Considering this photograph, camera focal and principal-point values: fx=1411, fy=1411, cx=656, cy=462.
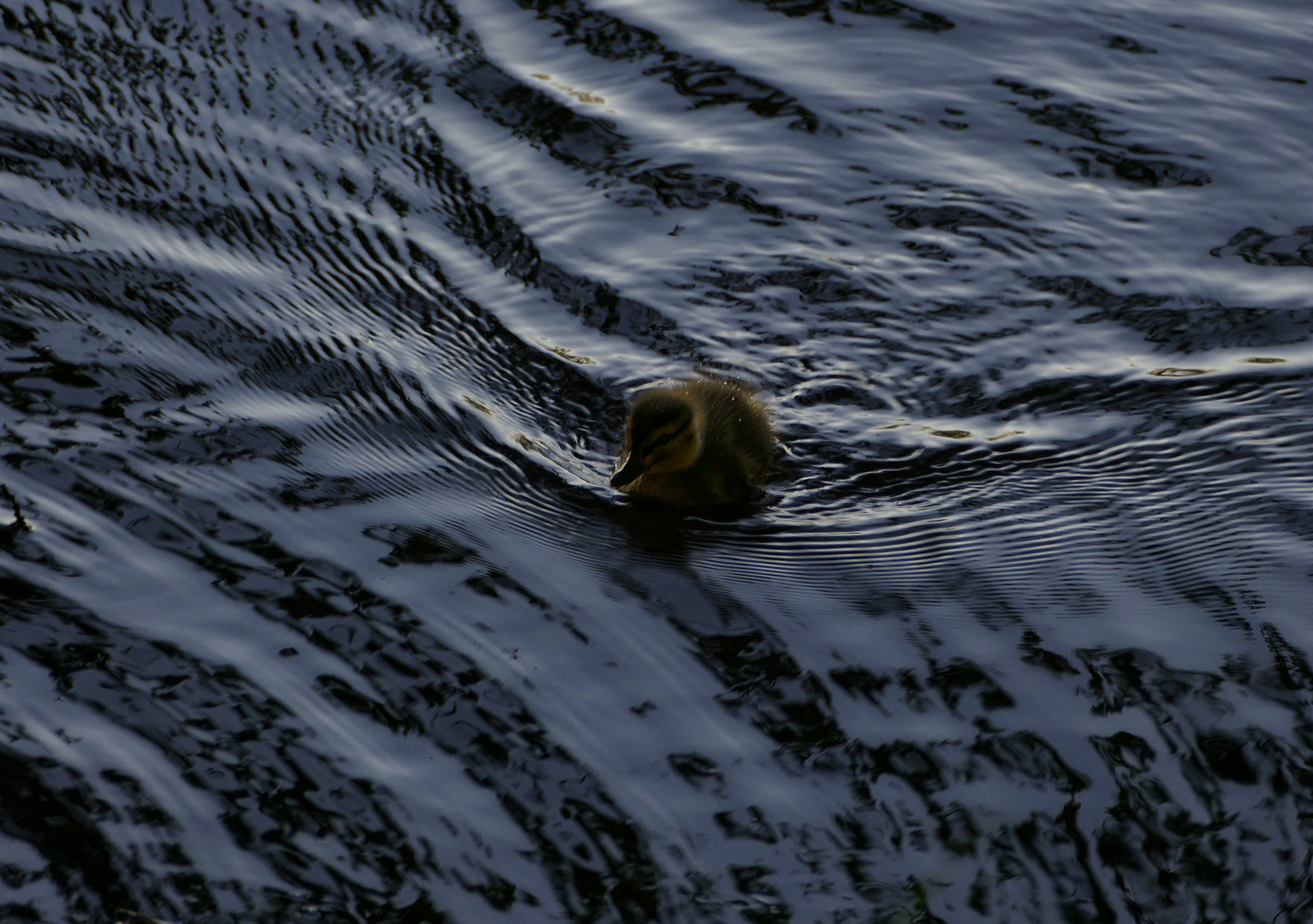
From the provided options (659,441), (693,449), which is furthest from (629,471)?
(693,449)

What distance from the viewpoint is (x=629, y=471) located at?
13.4 feet

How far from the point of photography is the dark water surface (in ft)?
9.07

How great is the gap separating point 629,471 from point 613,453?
0.98 feet

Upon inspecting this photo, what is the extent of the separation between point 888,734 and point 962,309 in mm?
2369

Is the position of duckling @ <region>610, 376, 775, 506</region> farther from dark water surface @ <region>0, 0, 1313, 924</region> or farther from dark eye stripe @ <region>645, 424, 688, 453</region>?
dark water surface @ <region>0, 0, 1313, 924</region>

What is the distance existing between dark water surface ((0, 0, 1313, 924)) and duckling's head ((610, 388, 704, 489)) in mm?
127

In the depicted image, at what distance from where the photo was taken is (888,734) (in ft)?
10.1

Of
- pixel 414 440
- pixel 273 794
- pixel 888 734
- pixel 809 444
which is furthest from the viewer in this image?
pixel 809 444

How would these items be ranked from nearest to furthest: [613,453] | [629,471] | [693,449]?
[629,471], [693,449], [613,453]

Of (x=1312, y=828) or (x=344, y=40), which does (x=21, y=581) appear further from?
(x=344, y=40)

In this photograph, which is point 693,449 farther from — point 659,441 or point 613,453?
point 613,453

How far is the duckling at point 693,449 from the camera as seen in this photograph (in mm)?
4121

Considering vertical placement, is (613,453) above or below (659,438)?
below

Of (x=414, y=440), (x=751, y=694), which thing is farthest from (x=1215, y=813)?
(x=414, y=440)
